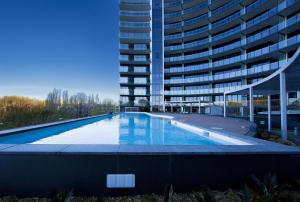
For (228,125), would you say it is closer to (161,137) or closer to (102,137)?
(161,137)

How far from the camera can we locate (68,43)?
21531mm

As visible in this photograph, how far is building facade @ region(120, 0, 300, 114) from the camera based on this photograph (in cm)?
2806

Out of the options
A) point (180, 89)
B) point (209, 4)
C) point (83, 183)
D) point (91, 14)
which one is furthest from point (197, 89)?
point (83, 183)

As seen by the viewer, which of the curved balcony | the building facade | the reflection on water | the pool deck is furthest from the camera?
the curved balcony

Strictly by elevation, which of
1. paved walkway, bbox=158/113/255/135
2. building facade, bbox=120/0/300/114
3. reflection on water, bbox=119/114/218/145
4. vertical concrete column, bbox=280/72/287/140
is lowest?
reflection on water, bbox=119/114/218/145

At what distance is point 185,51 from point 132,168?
36.4 m

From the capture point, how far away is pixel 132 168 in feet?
9.57

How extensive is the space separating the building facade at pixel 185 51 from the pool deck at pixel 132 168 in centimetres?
2538

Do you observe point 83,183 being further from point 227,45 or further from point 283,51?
point 227,45

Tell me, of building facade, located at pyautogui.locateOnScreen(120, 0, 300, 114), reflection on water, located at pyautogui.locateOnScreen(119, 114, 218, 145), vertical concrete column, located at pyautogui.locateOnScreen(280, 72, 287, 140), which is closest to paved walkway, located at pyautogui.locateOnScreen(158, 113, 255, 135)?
reflection on water, located at pyautogui.locateOnScreen(119, 114, 218, 145)

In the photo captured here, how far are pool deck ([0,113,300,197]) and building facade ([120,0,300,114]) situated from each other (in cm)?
2538

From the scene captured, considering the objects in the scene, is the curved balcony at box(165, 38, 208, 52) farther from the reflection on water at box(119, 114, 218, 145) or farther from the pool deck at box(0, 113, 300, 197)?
the pool deck at box(0, 113, 300, 197)

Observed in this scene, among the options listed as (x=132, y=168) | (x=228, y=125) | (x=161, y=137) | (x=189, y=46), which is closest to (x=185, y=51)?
(x=189, y=46)

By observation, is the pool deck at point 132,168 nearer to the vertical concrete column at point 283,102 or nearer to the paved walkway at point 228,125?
the paved walkway at point 228,125
